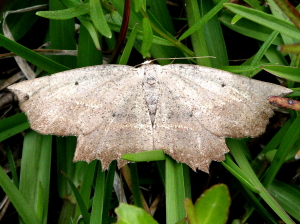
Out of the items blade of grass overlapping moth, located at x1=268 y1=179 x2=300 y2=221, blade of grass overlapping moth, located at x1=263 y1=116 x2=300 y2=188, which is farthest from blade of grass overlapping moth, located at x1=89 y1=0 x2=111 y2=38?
blade of grass overlapping moth, located at x1=268 y1=179 x2=300 y2=221

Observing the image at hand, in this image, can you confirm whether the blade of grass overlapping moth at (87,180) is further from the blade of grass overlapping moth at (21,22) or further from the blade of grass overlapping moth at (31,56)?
the blade of grass overlapping moth at (21,22)

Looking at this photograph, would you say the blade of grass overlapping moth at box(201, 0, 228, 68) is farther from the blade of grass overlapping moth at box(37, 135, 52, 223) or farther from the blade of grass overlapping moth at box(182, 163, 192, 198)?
the blade of grass overlapping moth at box(37, 135, 52, 223)

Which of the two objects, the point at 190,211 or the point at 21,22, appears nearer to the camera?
the point at 190,211

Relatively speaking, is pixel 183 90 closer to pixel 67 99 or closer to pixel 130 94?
pixel 130 94

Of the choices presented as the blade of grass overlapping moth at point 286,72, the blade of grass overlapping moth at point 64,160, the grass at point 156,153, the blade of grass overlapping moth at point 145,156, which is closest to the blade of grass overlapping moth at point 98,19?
the grass at point 156,153

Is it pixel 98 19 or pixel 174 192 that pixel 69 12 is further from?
pixel 174 192

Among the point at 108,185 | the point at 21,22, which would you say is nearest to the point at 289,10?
the point at 108,185
